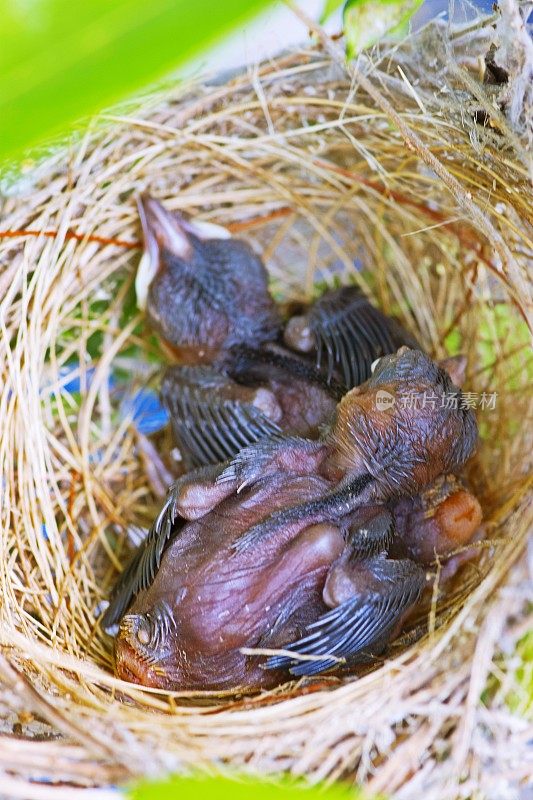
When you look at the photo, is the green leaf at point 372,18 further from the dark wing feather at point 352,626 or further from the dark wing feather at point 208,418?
the dark wing feather at point 352,626

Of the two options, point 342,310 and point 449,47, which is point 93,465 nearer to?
point 342,310

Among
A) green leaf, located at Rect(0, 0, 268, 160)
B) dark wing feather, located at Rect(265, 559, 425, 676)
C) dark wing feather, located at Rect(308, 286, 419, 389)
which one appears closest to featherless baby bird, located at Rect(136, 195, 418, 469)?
dark wing feather, located at Rect(308, 286, 419, 389)

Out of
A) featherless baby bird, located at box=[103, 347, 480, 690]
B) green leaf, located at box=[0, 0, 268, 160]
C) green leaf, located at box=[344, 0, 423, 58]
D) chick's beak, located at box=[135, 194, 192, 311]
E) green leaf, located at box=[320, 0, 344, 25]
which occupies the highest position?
green leaf, located at box=[320, 0, 344, 25]

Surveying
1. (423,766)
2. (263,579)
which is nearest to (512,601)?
(423,766)

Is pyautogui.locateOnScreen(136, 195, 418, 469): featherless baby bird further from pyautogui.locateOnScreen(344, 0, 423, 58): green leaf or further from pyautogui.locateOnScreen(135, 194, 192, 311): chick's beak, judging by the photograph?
pyautogui.locateOnScreen(344, 0, 423, 58): green leaf

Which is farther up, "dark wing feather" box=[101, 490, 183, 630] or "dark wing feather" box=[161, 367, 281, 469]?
"dark wing feather" box=[161, 367, 281, 469]

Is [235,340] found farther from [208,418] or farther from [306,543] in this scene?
[306,543]

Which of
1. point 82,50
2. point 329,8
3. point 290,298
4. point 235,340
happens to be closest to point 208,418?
point 235,340

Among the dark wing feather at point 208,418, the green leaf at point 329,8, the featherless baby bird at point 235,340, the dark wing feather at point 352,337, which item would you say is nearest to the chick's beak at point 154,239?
the featherless baby bird at point 235,340
